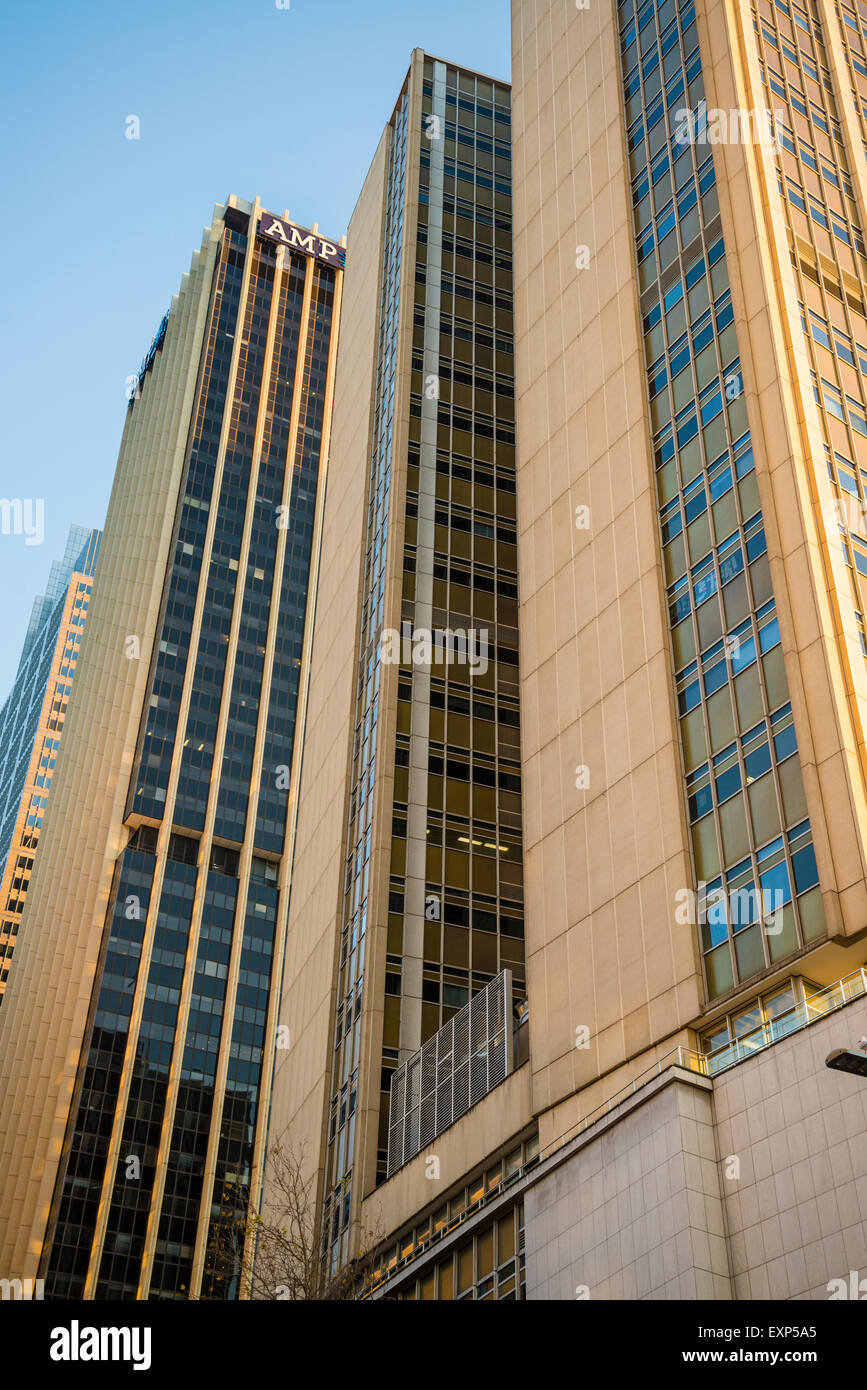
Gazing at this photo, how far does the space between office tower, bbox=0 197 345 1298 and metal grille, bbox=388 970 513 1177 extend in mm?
59191

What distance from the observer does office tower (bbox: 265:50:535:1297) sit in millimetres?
57375

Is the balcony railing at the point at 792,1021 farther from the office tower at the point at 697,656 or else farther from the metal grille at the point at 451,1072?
the metal grille at the point at 451,1072

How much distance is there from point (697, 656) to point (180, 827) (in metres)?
116

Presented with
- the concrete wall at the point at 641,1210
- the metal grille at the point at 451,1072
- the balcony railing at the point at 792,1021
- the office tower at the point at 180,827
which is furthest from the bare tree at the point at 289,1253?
the office tower at the point at 180,827

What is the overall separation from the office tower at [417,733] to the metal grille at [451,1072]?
13 centimetres

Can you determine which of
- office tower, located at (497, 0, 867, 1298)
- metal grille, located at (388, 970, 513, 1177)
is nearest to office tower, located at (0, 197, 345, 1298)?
metal grille, located at (388, 970, 513, 1177)

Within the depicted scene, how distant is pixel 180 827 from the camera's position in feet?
509

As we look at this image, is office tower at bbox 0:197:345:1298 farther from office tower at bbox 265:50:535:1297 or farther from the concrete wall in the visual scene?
the concrete wall

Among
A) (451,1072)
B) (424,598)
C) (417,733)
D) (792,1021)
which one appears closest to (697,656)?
(792,1021)

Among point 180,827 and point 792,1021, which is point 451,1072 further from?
point 180,827

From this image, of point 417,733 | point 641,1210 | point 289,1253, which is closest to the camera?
point 641,1210

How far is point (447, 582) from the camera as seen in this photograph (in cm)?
8038

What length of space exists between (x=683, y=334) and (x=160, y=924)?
10929 cm

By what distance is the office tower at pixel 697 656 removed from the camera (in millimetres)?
35906
